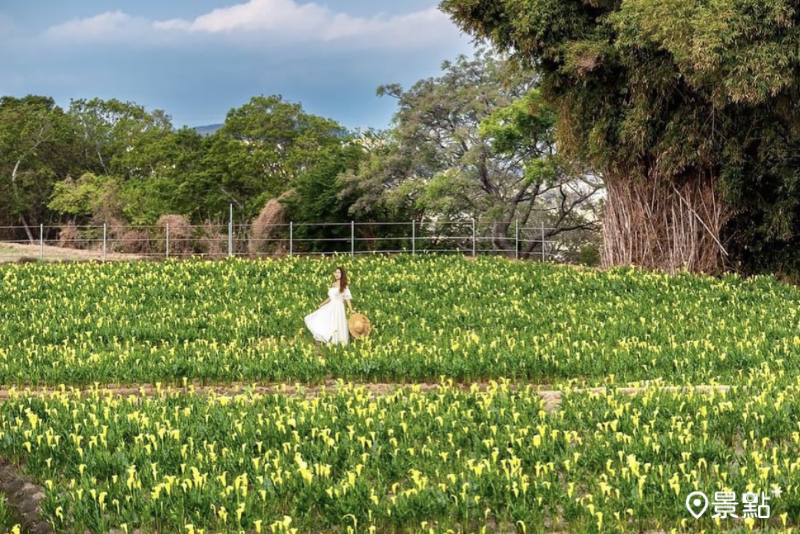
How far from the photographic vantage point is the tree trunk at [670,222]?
21172 mm

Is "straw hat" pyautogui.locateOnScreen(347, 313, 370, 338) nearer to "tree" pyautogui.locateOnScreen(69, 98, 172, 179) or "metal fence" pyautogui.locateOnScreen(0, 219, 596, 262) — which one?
"metal fence" pyautogui.locateOnScreen(0, 219, 596, 262)

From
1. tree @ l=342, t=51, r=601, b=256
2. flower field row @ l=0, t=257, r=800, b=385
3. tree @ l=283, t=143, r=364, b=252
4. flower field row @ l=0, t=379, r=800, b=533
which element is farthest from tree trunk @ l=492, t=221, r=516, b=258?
flower field row @ l=0, t=379, r=800, b=533

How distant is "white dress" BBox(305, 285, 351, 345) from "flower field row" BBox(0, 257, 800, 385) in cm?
53

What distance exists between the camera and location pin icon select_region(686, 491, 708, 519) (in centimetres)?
494

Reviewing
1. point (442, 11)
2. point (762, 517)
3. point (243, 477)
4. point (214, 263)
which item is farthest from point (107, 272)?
point (762, 517)

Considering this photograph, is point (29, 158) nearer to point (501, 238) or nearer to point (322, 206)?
point (322, 206)

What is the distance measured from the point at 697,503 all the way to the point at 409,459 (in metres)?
2.07

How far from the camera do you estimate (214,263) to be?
72.2ft

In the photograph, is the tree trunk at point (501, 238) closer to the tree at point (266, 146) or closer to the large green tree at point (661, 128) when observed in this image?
the large green tree at point (661, 128)

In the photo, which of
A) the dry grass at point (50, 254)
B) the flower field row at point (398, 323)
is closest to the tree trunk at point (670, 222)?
the flower field row at point (398, 323)

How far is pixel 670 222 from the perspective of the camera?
21859 millimetres

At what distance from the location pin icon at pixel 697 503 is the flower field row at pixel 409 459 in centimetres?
4

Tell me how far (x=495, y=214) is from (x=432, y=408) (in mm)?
23649

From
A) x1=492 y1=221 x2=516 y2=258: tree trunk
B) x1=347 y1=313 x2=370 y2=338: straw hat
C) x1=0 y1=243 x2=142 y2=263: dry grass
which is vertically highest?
x1=492 y1=221 x2=516 y2=258: tree trunk
